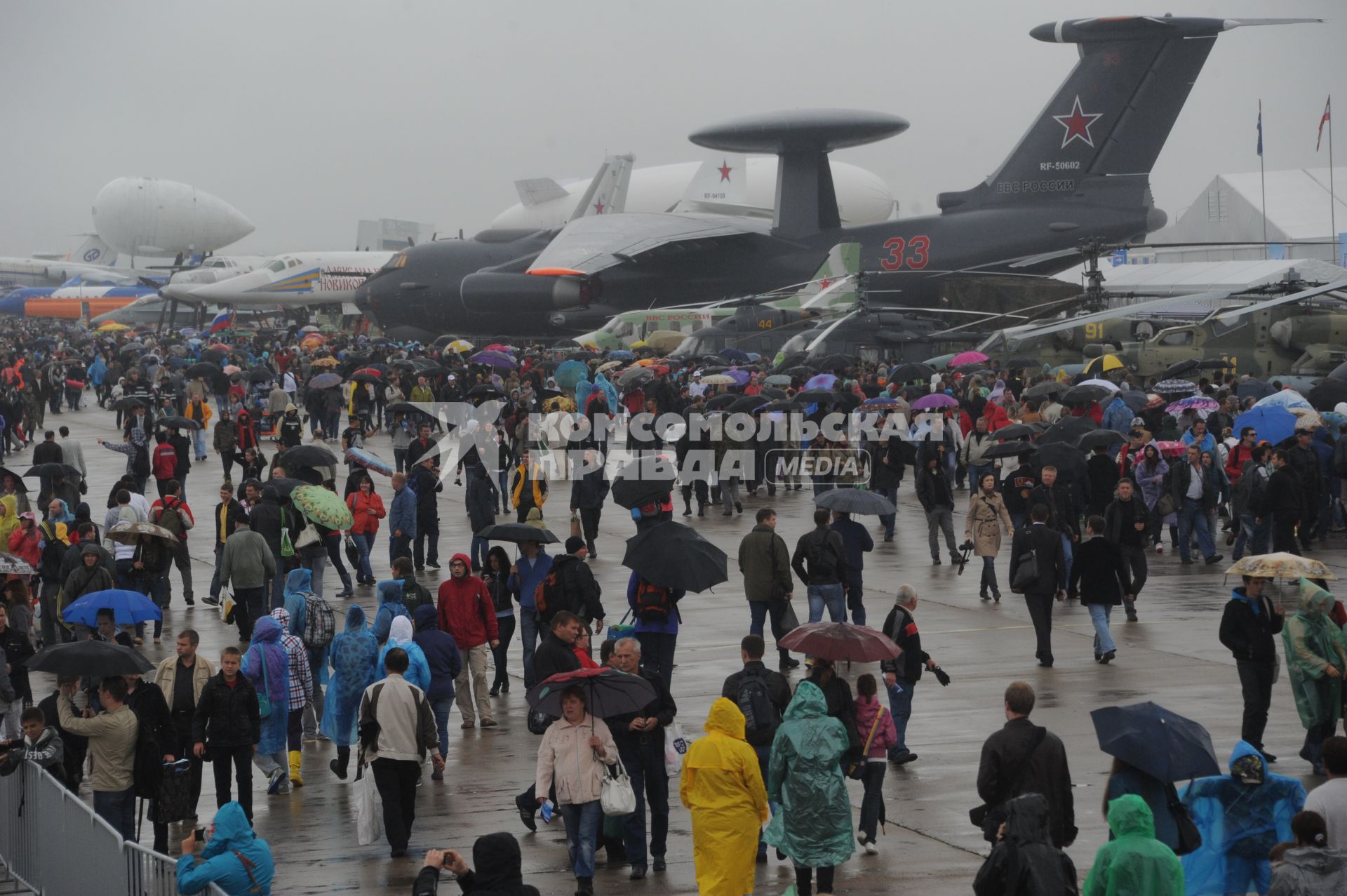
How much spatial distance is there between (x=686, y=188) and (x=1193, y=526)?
178ft

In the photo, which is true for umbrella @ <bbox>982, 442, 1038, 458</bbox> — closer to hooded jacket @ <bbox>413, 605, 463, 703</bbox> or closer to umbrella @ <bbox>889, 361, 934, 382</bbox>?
hooded jacket @ <bbox>413, 605, 463, 703</bbox>

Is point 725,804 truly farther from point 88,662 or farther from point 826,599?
point 826,599

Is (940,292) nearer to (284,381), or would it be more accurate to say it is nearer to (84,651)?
(284,381)

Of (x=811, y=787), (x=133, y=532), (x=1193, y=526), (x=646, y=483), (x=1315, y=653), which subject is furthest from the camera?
(x=1193, y=526)

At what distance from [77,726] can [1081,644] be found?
7.94m

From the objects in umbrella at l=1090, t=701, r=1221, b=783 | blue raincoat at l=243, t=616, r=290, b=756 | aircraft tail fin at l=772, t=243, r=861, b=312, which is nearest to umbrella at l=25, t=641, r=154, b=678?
blue raincoat at l=243, t=616, r=290, b=756

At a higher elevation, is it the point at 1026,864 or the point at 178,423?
the point at 178,423

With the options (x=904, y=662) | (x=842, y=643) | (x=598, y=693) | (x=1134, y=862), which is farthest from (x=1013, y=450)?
(x=1134, y=862)

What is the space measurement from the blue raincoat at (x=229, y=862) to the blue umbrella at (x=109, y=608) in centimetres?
424

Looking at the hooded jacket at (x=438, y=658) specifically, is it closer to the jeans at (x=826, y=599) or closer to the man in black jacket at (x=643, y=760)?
the man in black jacket at (x=643, y=760)

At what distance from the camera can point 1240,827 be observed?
669 centimetres

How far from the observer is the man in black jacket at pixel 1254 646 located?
358 inches

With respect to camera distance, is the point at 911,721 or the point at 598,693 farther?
the point at 911,721

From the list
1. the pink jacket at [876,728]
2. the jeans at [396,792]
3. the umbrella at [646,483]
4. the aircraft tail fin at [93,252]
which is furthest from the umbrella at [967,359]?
the aircraft tail fin at [93,252]
